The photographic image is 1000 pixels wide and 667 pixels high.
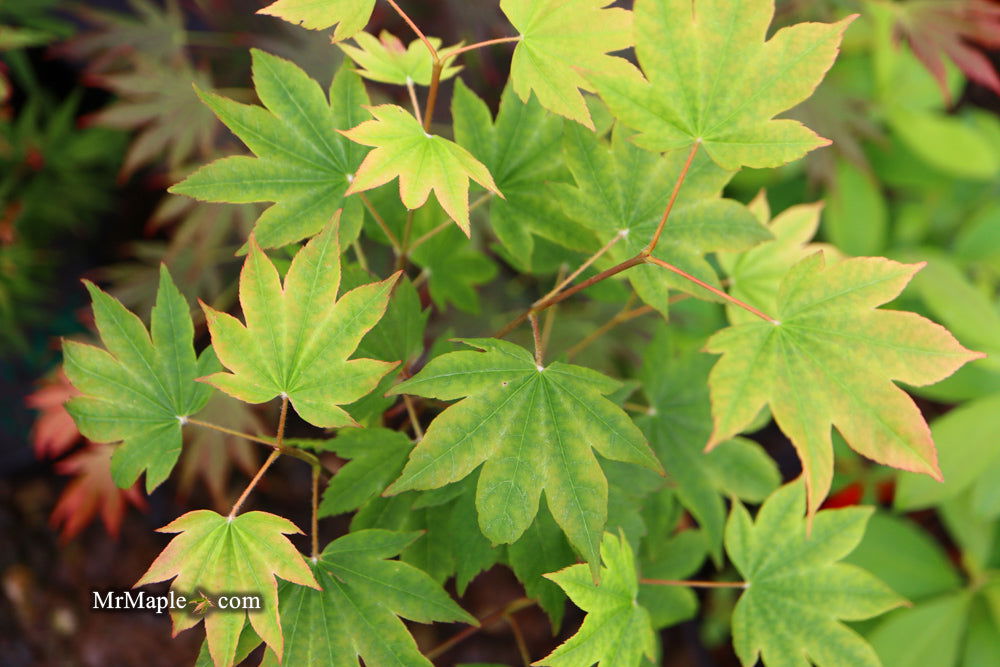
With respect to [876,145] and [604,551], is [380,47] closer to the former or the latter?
[604,551]

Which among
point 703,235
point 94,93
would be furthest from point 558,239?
point 94,93

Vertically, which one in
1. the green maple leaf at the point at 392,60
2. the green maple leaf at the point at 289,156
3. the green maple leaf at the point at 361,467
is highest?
the green maple leaf at the point at 392,60

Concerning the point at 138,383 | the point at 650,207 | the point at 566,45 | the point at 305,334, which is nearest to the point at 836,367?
the point at 650,207

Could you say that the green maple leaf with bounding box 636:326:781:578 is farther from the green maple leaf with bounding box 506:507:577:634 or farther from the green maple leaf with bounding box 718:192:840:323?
the green maple leaf with bounding box 506:507:577:634

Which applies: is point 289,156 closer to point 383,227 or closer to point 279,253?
point 383,227

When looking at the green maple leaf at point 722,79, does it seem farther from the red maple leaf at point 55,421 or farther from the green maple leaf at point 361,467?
the red maple leaf at point 55,421

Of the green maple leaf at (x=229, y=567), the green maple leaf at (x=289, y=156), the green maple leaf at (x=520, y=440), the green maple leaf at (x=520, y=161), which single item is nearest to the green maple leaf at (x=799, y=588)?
the green maple leaf at (x=520, y=440)
